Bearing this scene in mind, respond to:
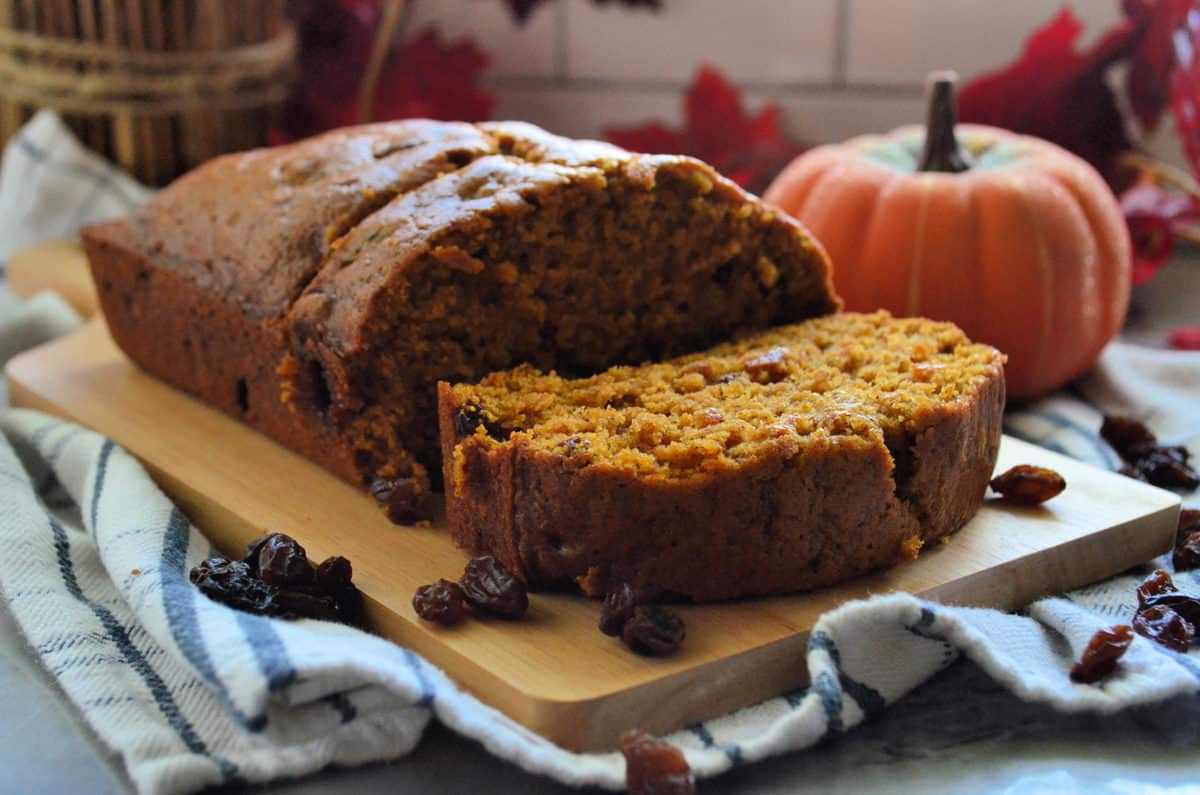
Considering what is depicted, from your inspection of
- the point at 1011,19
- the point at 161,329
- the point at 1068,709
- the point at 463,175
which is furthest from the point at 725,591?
the point at 1011,19

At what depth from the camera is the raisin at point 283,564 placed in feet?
8.33

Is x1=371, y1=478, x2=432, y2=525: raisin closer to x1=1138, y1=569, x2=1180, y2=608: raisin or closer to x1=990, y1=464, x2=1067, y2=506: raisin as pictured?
x1=990, y1=464, x2=1067, y2=506: raisin

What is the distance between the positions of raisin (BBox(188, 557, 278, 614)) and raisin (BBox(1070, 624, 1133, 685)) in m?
1.46

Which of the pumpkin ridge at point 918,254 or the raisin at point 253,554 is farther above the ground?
the pumpkin ridge at point 918,254

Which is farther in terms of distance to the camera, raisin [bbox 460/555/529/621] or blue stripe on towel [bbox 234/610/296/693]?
raisin [bbox 460/555/529/621]

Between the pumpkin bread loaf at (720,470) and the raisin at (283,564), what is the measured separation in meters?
0.32

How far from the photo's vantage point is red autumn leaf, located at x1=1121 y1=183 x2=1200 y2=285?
4.35 m

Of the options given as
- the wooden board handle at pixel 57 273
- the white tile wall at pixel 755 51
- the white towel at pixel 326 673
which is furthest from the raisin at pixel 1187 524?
the wooden board handle at pixel 57 273

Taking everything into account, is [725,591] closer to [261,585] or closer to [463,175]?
[261,585]

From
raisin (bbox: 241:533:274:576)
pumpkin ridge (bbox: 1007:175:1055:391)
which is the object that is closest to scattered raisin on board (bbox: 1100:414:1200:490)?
pumpkin ridge (bbox: 1007:175:1055:391)

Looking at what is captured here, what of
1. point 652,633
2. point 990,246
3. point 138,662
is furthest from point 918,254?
point 138,662

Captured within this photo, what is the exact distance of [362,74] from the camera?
5.42 metres

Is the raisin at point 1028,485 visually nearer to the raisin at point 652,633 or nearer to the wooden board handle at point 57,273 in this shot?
the raisin at point 652,633

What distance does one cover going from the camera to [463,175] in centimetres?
303
